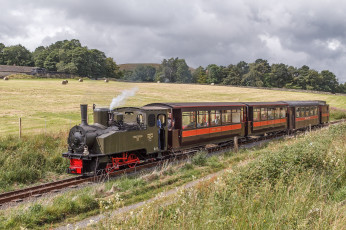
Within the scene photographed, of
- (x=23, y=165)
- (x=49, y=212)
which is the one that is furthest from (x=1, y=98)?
(x=49, y=212)

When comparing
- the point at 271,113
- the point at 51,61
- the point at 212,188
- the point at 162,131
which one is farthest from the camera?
the point at 51,61

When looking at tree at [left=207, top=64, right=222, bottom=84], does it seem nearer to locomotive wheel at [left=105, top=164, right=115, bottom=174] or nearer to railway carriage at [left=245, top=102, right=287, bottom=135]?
railway carriage at [left=245, top=102, right=287, bottom=135]

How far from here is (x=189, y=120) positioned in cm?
1656

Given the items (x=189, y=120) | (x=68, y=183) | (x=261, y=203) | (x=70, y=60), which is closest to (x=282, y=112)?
(x=189, y=120)

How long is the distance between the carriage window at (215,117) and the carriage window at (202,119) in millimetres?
486

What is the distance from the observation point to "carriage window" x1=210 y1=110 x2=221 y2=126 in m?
18.1

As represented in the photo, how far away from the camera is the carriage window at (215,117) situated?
1812 centimetres

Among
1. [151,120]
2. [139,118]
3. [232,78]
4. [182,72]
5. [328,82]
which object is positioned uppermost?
[182,72]

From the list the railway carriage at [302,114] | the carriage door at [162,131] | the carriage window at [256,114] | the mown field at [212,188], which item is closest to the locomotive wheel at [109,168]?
the mown field at [212,188]

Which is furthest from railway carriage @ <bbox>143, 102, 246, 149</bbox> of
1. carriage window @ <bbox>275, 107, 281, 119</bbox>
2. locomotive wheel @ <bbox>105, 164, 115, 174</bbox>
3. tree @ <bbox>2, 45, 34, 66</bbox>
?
tree @ <bbox>2, 45, 34, 66</bbox>

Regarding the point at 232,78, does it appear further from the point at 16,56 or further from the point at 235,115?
the point at 235,115

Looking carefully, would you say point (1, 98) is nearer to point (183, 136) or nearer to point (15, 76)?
point (183, 136)

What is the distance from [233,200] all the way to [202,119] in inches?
423

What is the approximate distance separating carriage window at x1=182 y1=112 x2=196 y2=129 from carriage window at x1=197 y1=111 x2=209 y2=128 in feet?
1.40
